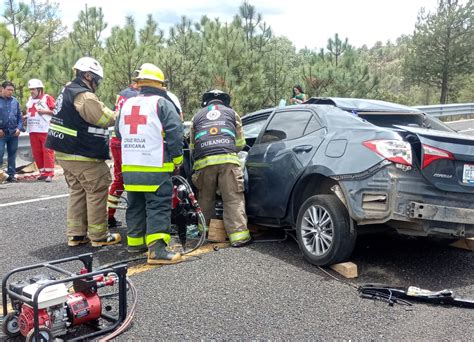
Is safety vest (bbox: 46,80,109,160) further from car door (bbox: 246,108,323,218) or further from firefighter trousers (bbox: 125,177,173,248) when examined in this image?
car door (bbox: 246,108,323,218)

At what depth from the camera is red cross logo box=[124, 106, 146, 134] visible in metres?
5.05

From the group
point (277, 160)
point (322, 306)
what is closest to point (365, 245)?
point (277, 160)

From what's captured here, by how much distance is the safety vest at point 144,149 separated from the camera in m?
5.01

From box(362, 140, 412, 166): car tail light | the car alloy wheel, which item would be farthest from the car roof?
the car alloy wheel

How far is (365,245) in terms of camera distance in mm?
5562

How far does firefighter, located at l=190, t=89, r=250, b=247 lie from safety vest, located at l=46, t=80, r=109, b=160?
1054 millimetres

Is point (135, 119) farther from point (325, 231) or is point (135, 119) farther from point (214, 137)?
point (325, 231)

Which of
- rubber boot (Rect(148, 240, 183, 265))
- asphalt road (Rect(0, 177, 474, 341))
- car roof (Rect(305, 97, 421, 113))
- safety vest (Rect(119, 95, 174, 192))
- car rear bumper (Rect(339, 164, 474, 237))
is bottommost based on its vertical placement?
asphalt road (Rect(0, 177, 474, 341))

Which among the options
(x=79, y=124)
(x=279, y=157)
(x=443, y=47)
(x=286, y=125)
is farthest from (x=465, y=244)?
(x=443, y=47)

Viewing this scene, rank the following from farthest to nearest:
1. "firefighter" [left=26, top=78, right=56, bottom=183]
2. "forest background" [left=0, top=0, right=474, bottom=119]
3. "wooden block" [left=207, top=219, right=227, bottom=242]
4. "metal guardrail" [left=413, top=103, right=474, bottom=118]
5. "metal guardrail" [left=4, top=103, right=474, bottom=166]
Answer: "metal guardrail" [left=413, top=103, right=474, bottom=118] → "forest background" [left=0, top=0, right=474, bottom=119] → "metal guardrail" [left=4, top=103, right=474, bottom=166] → "firefighter" [left=26, top=78, right=56, bottom=183] → "wooden block" [left=207, top=219, right=227, bottom=242]

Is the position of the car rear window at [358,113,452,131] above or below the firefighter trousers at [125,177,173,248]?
above

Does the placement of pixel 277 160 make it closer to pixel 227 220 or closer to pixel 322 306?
pixel 227 220

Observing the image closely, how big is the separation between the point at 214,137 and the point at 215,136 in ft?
0.05

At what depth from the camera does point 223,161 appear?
563cm
